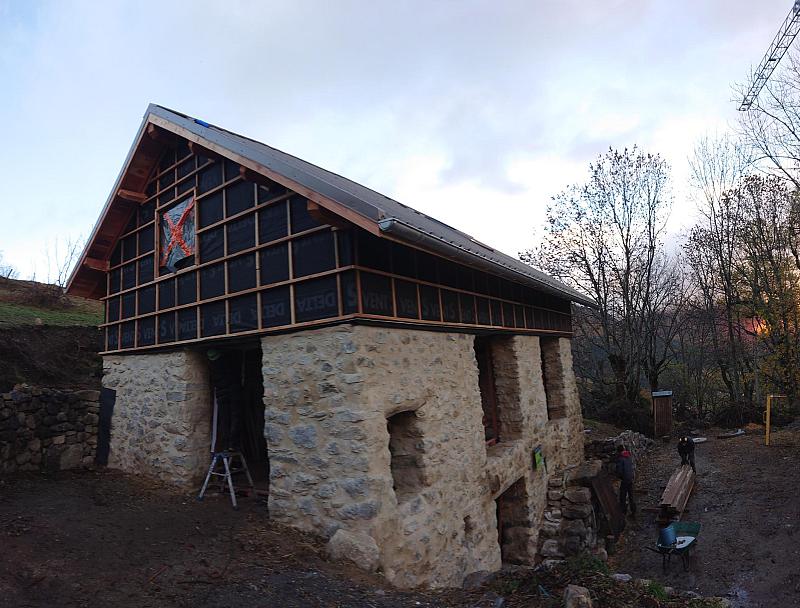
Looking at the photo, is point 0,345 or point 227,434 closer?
point 227,434

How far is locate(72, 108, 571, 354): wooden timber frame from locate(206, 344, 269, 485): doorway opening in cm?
92

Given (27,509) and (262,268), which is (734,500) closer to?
(262,268)

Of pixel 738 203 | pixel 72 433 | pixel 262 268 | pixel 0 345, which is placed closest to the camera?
pixel 262 268

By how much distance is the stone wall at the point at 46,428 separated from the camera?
27.8 feet

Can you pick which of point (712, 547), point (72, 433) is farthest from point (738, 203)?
point (72, 433)

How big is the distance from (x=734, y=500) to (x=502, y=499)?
5086mm

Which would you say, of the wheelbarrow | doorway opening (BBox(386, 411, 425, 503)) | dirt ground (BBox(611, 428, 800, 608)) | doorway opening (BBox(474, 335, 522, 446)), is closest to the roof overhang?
doorway opening (BBox(474, 335, 522, 446))

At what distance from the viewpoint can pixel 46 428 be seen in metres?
9.05

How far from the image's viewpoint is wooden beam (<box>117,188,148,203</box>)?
915 cm

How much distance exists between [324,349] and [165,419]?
407cm

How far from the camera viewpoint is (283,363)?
21.3 feet

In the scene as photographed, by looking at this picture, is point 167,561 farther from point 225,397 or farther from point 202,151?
point 202,151

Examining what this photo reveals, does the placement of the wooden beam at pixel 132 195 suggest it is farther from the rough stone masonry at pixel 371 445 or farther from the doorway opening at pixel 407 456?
the doorway opening at pixel 407 456

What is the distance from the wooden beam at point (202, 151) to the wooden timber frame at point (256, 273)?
0.02m
